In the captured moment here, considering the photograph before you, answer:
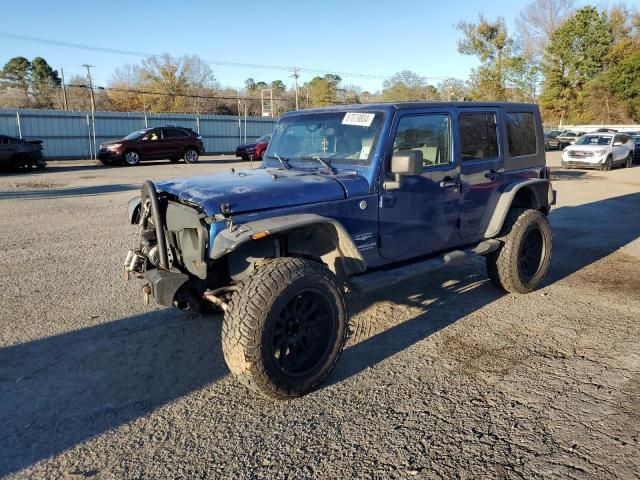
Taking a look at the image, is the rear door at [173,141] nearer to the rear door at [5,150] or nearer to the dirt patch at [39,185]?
the rear door at [5,150]

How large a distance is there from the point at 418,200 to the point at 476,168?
0.94 metres

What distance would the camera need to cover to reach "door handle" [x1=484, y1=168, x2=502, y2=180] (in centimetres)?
501

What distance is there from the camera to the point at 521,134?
5.58 metres

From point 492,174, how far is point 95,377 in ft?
13.1

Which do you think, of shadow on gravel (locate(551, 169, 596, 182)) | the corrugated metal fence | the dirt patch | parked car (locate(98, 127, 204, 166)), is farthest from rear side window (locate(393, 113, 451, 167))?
the corrugated metal fence

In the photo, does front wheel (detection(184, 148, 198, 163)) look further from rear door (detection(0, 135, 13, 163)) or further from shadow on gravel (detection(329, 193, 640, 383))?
shadow on gravel (detection(329, 193, 640, 383))

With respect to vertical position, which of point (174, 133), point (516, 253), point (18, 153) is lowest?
point (516, 253)

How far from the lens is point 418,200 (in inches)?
171

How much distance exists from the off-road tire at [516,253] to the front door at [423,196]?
0.74 metres

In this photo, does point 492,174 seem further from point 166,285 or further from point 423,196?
point 166,285

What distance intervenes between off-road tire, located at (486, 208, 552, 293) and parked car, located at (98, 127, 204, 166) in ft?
63.8

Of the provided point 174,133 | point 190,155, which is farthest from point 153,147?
point 190,155

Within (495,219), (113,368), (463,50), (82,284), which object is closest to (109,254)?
(82,284)

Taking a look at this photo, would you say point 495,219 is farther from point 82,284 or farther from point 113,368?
point 82,284
